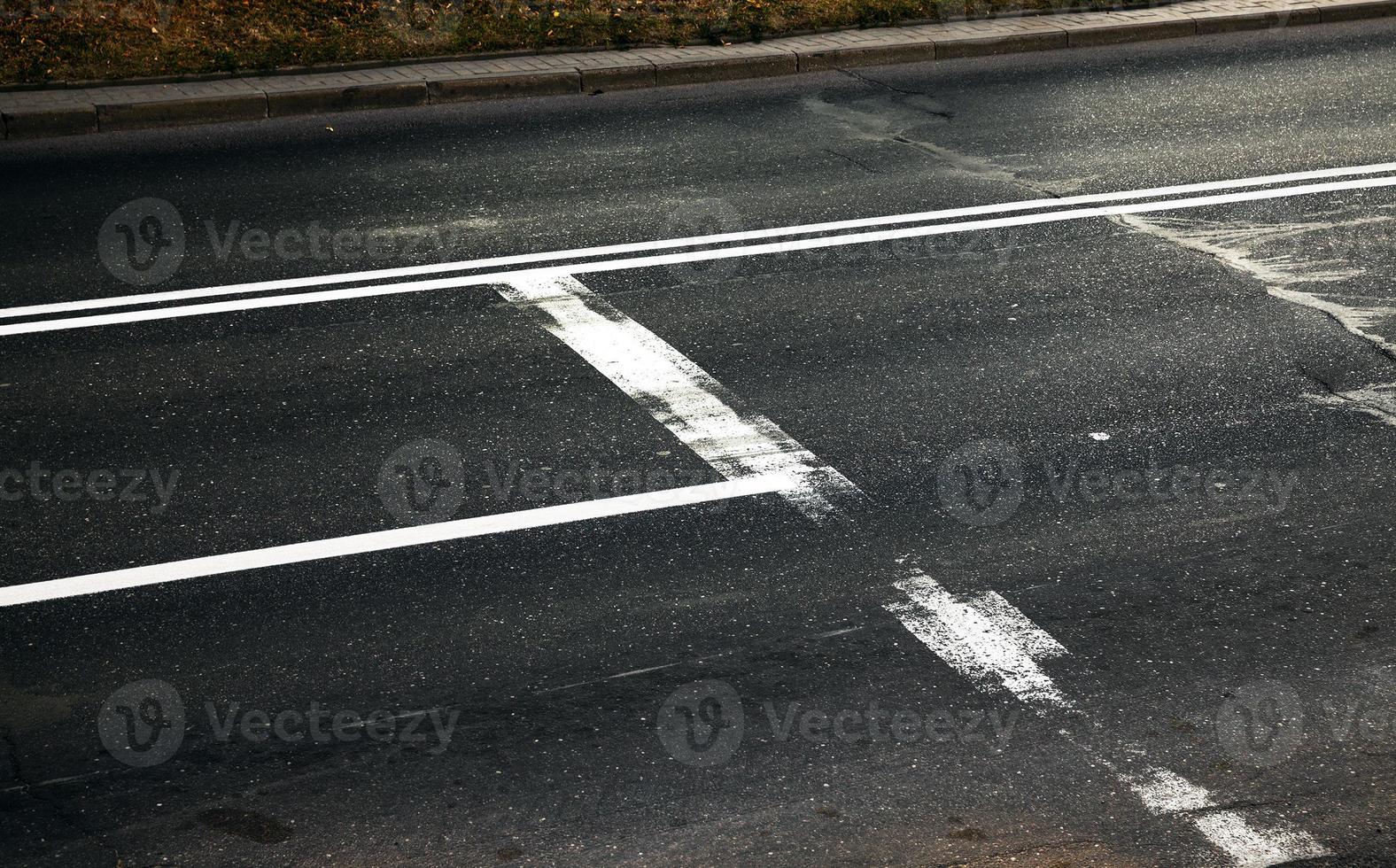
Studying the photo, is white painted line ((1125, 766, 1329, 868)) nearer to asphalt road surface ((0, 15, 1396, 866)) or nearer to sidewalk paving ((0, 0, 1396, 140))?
asphalt road surface ((0, 15, 1396, 866))

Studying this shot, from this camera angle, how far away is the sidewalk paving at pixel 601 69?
12.0 meters

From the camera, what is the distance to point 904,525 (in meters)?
6.45

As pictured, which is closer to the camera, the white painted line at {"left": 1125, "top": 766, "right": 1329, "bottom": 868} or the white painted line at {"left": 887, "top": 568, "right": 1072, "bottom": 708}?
the white painted line at {"left": 1125, "top": 766, "right": 1329, "bottom": 868}

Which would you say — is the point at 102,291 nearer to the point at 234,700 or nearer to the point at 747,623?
the point at 234,700

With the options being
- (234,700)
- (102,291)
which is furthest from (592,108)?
(234,700)

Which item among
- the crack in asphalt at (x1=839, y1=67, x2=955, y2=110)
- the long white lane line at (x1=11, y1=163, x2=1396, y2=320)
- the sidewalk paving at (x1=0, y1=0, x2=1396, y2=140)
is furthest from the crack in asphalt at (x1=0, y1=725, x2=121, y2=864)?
the crack in asphalt at (x1=839, y1=67, x2=955, y2=110)

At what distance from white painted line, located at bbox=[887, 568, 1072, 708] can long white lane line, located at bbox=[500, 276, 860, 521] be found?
0.76m

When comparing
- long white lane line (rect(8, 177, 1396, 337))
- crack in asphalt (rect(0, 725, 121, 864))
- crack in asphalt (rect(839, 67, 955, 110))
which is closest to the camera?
crack in asphalt (rect(0, 725, 121, 864))

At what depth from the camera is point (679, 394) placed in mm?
7594

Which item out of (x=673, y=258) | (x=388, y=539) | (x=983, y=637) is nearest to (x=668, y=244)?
(x=673, y=258)

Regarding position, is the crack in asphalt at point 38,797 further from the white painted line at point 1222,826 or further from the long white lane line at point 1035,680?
the white painted line at point 1222,826

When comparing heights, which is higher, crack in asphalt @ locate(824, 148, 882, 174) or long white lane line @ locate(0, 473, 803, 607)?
crack in asphalt @ locate(824, 148, 882, 174)

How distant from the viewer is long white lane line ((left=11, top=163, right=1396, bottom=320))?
8.74 meters

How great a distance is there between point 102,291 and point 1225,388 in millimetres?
6124
